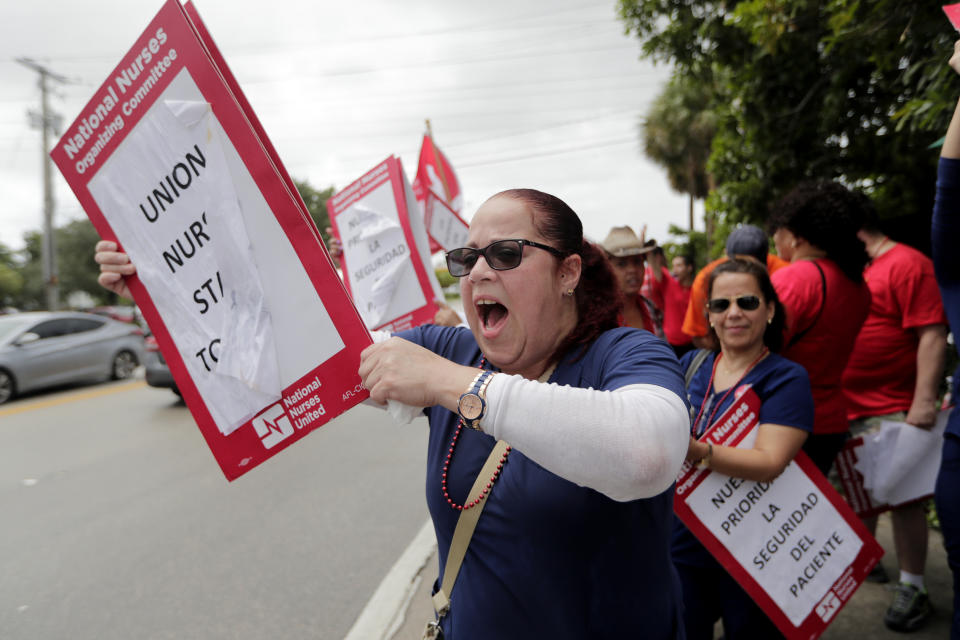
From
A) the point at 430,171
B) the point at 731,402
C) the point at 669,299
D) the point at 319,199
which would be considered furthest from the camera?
the point at 319,199

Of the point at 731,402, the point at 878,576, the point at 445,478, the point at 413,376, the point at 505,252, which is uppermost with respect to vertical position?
the point at 505,252

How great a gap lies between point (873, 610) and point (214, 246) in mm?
3466

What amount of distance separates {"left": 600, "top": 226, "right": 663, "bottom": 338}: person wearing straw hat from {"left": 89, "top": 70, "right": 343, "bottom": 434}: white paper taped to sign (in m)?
2.42

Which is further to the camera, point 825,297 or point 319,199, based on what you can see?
point 319,199

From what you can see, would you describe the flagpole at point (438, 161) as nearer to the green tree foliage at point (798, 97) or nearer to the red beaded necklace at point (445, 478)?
the green tree foliage at point (798, 97)

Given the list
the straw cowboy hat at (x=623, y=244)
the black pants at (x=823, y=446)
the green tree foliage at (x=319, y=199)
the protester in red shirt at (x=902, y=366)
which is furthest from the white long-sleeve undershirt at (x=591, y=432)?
the green tree foliage at (x=319, y=199)

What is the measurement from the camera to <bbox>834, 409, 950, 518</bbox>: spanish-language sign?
292 cm

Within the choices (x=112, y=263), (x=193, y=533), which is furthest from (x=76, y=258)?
(x=112, y=263)

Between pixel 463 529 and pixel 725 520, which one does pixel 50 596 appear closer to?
pixel 463 529

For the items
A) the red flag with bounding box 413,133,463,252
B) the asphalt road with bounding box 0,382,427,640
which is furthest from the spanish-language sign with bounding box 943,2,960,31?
the red flag with bounding box 413,133,463,252

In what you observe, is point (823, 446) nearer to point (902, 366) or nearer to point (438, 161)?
point (902, 366)

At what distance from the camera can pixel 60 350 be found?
11.4 meters

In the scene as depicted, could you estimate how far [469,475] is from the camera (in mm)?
1453

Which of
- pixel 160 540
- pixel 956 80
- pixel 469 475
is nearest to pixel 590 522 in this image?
pixel 469 475
